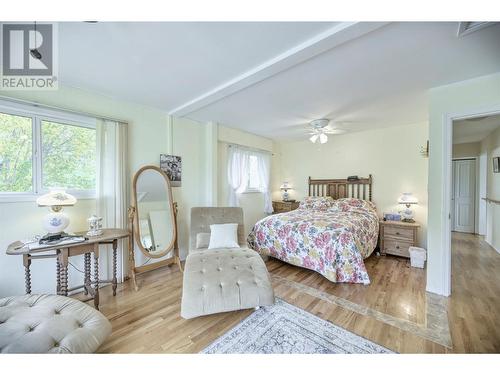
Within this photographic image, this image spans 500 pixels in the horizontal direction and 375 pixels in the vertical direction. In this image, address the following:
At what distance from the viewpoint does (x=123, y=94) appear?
2477mm

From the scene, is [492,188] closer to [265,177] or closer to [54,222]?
[265,177]

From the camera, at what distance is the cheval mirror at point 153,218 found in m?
2.56

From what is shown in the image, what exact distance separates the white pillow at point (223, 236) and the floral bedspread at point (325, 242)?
2.40 feet

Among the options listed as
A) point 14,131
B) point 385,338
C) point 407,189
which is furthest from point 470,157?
point 14,131

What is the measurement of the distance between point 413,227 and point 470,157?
12.1 feet

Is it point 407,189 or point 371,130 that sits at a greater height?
point 371,130

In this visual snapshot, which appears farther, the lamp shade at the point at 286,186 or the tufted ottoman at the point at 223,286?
the lamp shade at the point at 286,186

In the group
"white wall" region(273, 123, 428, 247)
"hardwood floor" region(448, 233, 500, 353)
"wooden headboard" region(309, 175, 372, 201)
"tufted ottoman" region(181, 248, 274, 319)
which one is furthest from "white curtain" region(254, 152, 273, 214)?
"hardwood floor" region(448, 233, 500, 353)

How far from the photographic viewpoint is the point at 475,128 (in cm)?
364

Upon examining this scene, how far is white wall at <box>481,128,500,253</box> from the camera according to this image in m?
3.57

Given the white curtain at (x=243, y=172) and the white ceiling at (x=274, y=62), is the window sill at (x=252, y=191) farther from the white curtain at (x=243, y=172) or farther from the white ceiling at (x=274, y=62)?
the white ceiling at (x=274, y=62)

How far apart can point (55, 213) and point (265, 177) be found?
3.80 m

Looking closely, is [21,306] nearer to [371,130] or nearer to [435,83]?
[435,83]

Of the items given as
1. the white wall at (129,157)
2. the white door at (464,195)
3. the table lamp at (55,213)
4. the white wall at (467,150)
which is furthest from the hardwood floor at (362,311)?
the white wall at (467,150)
